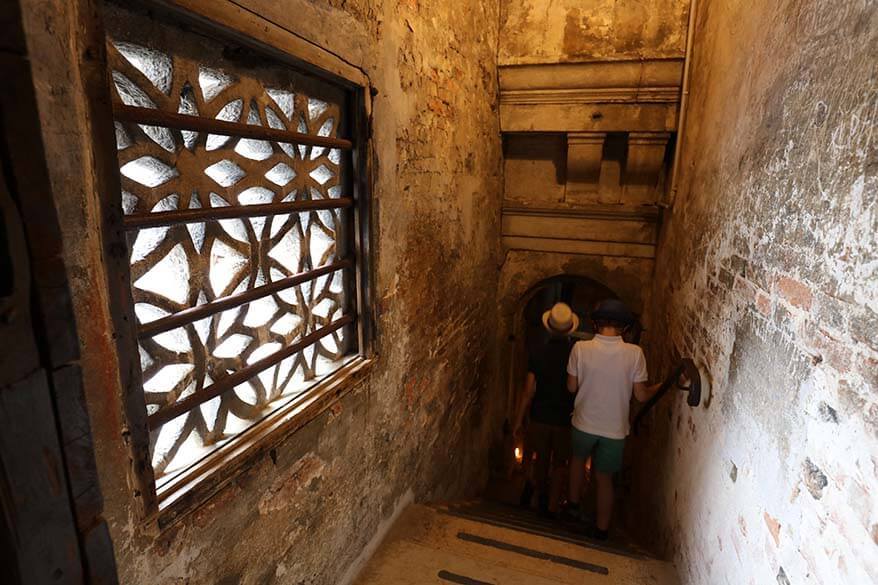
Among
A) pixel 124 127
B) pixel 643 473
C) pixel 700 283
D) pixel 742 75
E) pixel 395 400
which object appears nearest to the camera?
pixel 124 127

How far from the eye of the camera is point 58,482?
805 millimetres

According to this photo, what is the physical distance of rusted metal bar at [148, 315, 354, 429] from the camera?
128cm

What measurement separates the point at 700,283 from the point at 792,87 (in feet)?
4.34

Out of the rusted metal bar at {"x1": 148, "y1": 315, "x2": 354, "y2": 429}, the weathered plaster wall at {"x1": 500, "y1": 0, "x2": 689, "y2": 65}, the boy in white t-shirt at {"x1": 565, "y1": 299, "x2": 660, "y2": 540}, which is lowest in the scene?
the boy in white t-shirt at {"x1": 565, "y1": 299, "x2": 660, "y2": 540}

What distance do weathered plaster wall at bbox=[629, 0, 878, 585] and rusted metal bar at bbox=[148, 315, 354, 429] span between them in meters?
1.64

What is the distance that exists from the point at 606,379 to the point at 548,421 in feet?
8.84

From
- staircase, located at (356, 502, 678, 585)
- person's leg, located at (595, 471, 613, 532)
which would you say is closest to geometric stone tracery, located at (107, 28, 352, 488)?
staircase, located at (356, 502, 678, 585)

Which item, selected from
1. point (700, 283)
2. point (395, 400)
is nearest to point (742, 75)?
point (700, 283)

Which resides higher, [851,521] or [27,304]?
[27,304]

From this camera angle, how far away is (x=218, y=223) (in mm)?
1411

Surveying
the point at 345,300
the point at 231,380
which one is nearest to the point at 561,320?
the point at 345,300

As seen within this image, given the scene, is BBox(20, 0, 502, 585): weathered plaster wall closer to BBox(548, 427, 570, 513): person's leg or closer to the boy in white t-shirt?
the boy in white t-shirt

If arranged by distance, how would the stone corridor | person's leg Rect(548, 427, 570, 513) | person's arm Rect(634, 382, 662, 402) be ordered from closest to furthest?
the stone corridor, person's arm Rect(634, 382, 662, 402), person's leg Rect(548, 427, 570, 513)

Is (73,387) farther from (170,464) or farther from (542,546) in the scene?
(542,546)
